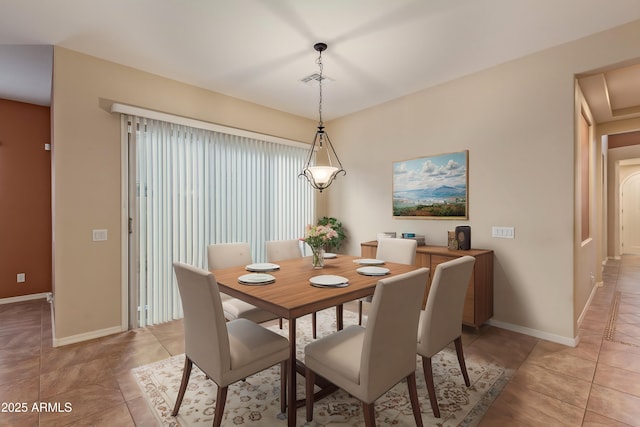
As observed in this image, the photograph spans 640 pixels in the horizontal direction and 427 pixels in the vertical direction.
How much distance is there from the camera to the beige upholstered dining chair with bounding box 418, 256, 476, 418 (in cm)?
183

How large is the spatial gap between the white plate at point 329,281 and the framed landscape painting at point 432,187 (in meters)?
2.17

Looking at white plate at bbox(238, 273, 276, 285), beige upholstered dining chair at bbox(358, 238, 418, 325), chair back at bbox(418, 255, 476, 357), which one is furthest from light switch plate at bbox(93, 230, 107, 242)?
chair back at bbox(418, 255, 476, 357)

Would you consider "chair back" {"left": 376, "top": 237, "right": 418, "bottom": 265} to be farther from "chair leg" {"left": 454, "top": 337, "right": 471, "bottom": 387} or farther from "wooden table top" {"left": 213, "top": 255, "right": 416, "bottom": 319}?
"chair leg" {"left": 454, "top": 337, "right": 471, "bottom": 387}

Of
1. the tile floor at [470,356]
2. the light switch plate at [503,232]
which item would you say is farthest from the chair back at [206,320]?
the light switch plate at [503,232]

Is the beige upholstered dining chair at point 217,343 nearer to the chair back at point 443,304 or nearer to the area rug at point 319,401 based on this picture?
the area rug at point 319,401

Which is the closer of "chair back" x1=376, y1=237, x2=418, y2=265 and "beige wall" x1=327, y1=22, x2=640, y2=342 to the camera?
"beige wall" x1=327, y1=22, x2=640, y2=342

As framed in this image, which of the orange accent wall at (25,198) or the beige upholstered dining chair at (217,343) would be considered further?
the orange accent wall at (25,198)

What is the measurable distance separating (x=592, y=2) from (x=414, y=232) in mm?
2685

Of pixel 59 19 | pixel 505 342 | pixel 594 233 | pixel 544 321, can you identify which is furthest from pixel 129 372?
pixel 594 233

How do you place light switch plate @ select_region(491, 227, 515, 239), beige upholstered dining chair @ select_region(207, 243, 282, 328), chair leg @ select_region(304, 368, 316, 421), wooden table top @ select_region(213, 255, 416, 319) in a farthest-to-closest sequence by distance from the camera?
1. light switch plate @ select_region(491, 227, 515, 239)
2. beige upholstered dining chair @ select_region(207, 243, 282, 328)
3. chair leg @ select_region(304, 368, 316, 421)
4. wooden table top @ select_region(213, 255, 416, 319)

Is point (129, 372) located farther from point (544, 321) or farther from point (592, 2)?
point (592, 2)

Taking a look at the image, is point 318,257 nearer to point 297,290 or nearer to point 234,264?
point 297,290

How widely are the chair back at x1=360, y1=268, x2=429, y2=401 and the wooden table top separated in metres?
0.38

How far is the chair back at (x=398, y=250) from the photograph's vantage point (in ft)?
10.3
